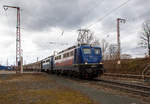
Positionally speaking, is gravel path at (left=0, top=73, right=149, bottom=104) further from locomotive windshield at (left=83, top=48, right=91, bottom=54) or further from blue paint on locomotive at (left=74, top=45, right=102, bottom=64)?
locomotive windshield at (left=83, top=48, right=91, bottom=54)

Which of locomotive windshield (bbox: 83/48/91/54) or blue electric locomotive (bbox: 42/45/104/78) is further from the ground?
locomotive windshield (bbox: 83/48/91/54)

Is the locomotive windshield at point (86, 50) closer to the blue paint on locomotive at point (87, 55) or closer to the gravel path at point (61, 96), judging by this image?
the blue paint on locomotive at point (87, 55)

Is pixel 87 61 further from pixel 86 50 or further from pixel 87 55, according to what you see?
pixel 86 50

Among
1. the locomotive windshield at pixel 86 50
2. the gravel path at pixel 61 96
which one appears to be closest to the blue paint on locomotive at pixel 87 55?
the locomotive windshield at pixel 86 50

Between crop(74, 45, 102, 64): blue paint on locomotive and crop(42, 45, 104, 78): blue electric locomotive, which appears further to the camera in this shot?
crop(74, 45, 102, 64): blue paint on locomotive

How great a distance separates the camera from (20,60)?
99.1ft

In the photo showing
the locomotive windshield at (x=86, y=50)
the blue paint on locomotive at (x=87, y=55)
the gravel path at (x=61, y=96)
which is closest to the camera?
the gravel path at (x=61, y=96)

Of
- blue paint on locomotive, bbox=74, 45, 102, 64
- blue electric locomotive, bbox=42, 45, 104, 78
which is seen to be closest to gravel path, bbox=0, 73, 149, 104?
blue electric locomotive, bbox=42, 45, 104, 78

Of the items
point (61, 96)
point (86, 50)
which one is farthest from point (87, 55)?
point (61, 96)

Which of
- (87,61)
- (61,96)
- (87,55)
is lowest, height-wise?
(61,96)

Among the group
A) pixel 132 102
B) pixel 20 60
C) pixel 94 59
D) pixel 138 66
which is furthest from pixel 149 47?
pixel 132 102

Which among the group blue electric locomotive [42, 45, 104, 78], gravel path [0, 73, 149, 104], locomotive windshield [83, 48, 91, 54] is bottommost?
gravel path [0, 73, 149, 104]

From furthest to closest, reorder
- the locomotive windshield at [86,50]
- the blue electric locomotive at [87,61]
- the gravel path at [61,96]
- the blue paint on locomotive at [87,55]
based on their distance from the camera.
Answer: the locomotive windshield at [86,50] → the blue paint on locomotive at [87,55] → the blue electric locomotive at [87,61] → the gravel path at [61,96]

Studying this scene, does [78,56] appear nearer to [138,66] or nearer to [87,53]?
[87,53]
